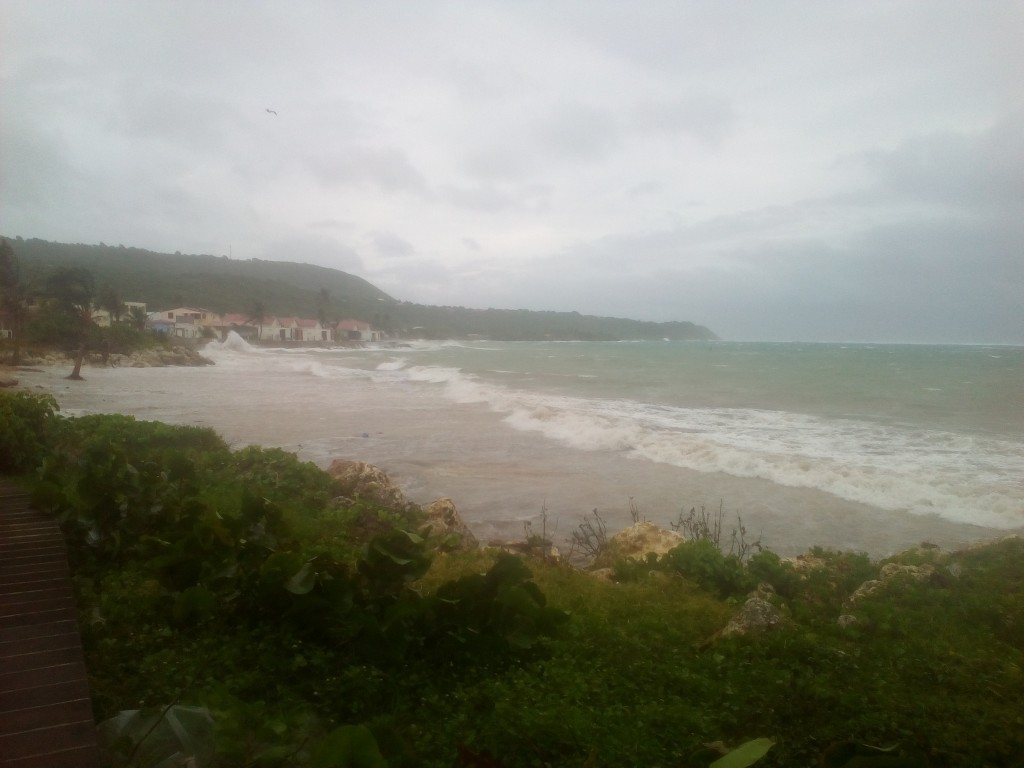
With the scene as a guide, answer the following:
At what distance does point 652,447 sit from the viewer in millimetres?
16172

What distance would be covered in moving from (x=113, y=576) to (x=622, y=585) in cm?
428

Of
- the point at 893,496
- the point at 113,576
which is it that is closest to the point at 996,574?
the point at 893,496

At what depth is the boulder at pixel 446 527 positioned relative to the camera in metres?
7.56

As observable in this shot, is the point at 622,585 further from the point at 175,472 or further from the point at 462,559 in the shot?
the point at 175,472

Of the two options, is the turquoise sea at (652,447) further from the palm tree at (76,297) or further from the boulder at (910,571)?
the boulder at (910,571)

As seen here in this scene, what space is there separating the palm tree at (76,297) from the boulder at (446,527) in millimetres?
9112

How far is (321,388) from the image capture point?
26688 millimetres

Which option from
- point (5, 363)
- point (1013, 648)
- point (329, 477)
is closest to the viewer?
point (1013, 648)

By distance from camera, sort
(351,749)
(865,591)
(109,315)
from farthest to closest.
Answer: (109,315)
(865,591)
(351,749)

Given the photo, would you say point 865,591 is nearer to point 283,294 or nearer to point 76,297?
point 76,297

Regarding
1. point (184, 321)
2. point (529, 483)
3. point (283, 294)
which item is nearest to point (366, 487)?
point (529, 483)

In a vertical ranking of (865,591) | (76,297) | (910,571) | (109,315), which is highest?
(76,297)

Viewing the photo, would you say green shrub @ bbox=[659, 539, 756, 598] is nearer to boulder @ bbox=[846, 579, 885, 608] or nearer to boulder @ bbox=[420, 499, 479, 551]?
boulder @ bbox=[846, 579, 885, 608]

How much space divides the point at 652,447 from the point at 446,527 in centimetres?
912
